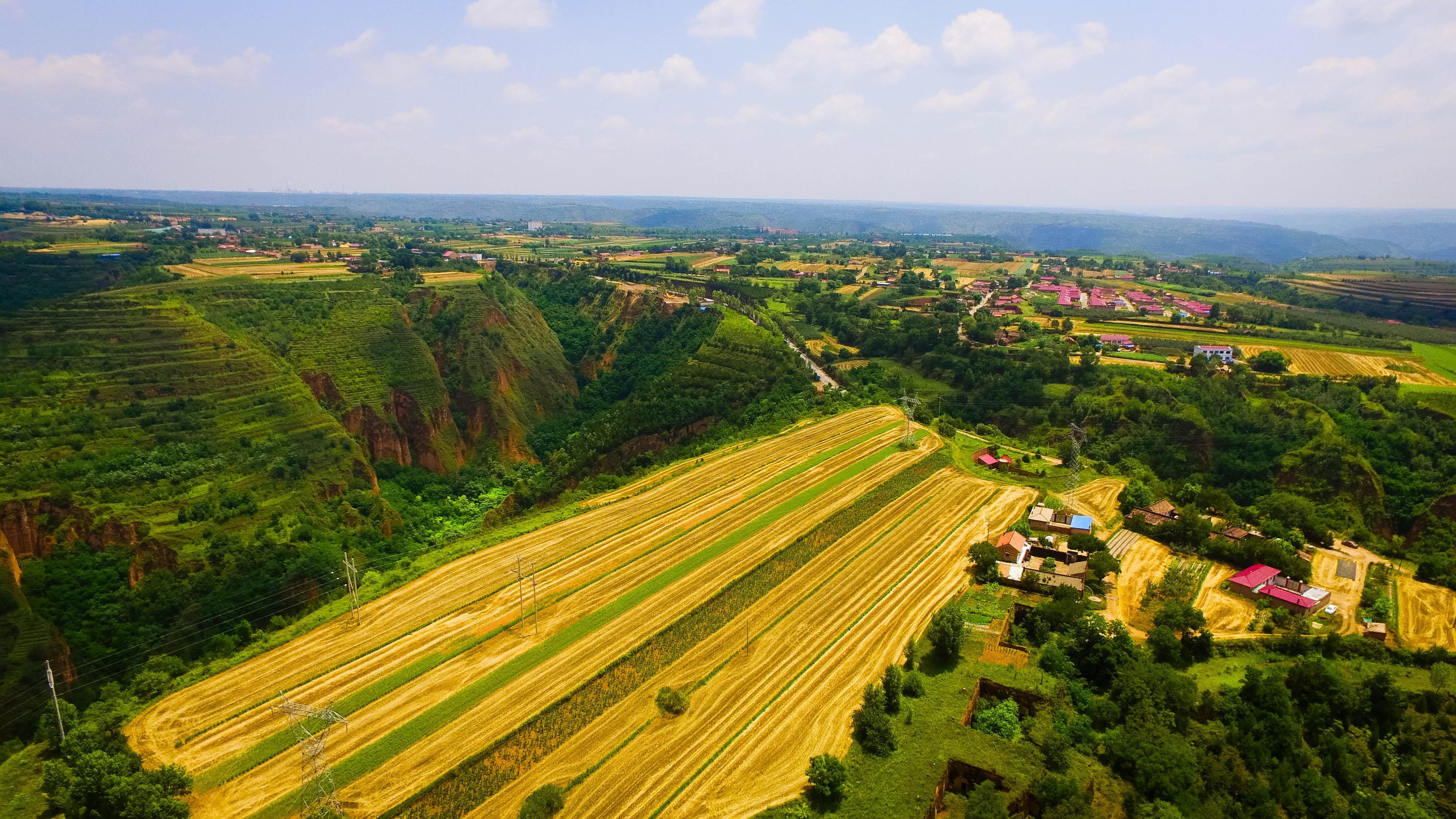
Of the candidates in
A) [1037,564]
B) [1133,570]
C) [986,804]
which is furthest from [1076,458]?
[986,804]

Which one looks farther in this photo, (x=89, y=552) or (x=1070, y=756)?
(x=89, y=552)

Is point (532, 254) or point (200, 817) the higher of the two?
point (532, 254)

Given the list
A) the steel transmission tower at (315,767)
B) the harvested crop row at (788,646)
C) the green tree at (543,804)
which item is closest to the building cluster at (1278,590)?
the harvested crop row at (788,646)

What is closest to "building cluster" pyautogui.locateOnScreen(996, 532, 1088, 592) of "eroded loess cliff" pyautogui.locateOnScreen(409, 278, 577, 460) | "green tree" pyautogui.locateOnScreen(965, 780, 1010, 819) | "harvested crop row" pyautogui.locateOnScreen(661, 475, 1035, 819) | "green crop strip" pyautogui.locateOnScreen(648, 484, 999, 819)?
"harvested crop row" pyautogui.locateOnScreen(661, 475, 1035, 819)

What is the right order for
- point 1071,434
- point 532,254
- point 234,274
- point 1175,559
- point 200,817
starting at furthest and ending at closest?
point 532,254 < point 234,274 < point 1071,434 < point 1175,559 < point 200,817

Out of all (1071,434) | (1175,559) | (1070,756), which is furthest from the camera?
(1071,434)

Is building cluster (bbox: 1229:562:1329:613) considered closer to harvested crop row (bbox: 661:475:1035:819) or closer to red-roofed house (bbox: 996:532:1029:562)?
red-roofed house (bbox: 996:532:1029:562)

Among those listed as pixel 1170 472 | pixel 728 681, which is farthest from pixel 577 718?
pixel 1170 472

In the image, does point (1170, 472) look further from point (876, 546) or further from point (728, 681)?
point (728, 681)

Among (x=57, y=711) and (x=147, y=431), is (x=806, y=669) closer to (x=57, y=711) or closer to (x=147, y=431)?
(x=57, y=711)
